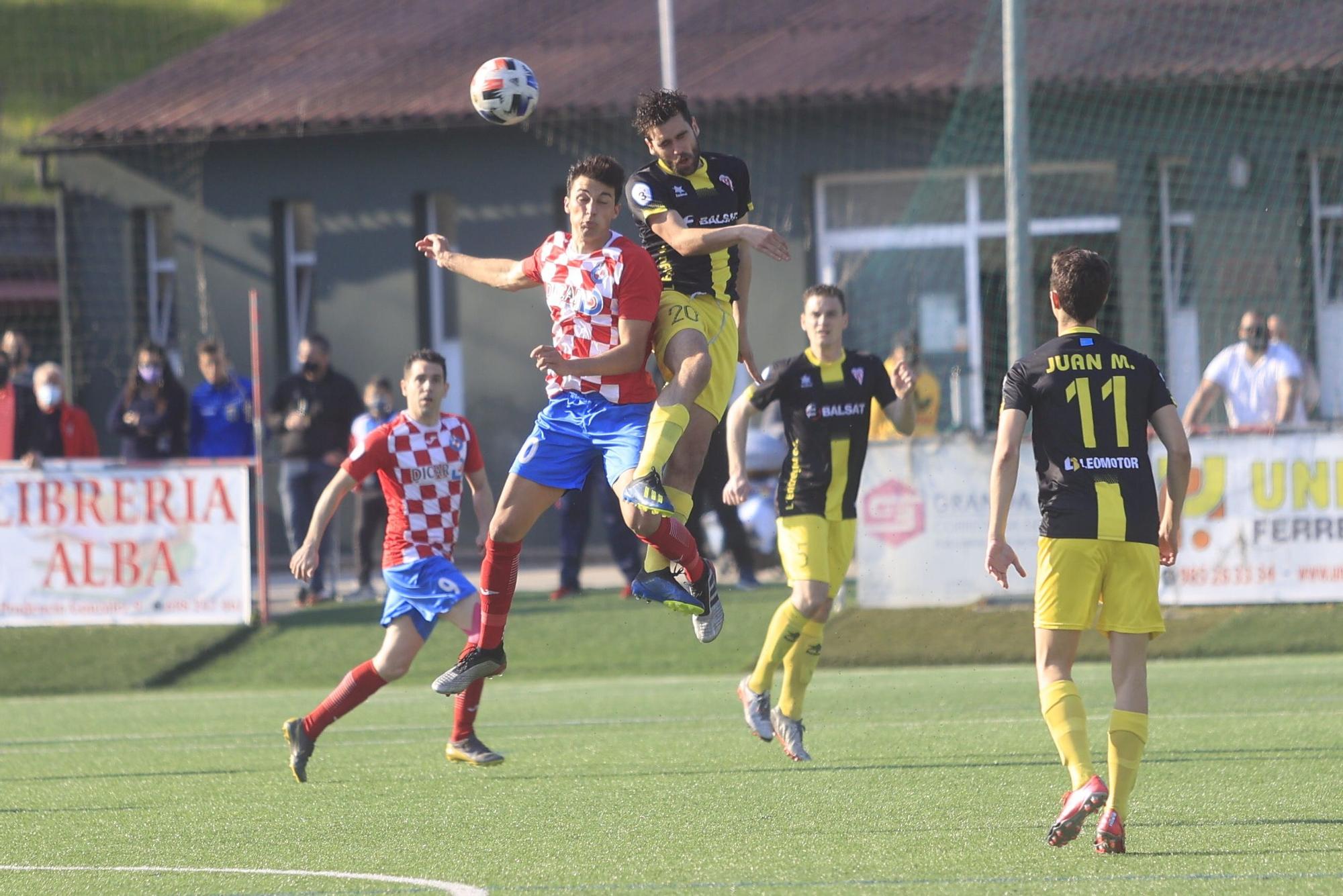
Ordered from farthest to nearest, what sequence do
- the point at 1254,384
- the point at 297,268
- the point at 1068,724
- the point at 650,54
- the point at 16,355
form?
the point at 297,268 < the point at 650,54 < the point at 16,355 < the point at 1254,384 < the point at 1068,724

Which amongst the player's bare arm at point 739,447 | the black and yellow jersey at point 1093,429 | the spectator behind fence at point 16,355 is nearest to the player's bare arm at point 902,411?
the player's bare arm at point 739,447

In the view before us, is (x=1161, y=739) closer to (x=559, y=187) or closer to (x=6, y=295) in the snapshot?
(x=559, y=187)

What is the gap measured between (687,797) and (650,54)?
13967 millimetres

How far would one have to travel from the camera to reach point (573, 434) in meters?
7.29

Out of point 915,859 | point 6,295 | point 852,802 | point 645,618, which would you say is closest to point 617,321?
point 852,802

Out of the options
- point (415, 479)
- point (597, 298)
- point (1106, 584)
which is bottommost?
point (1106, 584)

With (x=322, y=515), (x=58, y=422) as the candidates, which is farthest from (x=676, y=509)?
(x=58, y=422)

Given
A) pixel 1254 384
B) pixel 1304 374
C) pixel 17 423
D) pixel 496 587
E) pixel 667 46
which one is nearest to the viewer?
pixel 496 587

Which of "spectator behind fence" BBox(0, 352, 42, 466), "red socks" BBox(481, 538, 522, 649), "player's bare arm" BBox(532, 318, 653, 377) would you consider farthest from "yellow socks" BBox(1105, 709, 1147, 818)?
"spectator behind fence" BBox(0, 352, 42, 466)

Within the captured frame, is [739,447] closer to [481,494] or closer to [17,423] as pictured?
[481,494]

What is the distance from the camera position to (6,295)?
2306 centimetres

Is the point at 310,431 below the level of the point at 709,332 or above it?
below

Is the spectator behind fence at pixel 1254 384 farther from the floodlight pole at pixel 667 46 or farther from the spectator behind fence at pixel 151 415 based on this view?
the spectator behind fence at pixel 151 415

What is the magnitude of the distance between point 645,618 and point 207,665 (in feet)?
11.1
